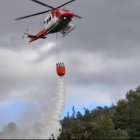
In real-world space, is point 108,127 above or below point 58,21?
below

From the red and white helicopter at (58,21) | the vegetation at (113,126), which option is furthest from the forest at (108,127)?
the red and white helicopter at (58,21)

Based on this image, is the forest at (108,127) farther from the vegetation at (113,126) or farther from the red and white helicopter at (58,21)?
the red and white helicopter at (58,21)

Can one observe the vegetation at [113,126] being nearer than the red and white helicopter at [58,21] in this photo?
No

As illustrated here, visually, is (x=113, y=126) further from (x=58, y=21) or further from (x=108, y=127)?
(x=58, y=21)

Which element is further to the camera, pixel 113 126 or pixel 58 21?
pixel 113 126

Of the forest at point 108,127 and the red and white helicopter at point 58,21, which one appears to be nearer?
the red and white helicopter at point 58,21

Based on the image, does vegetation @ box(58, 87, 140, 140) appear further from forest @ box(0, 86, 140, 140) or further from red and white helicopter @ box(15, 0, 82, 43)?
red and white helicopter @ box(15, 0, 82, 43)

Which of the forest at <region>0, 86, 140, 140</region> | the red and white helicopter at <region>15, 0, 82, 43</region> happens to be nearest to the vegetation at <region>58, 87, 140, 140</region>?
the forest at <region>0, 86, 140, 140</region>

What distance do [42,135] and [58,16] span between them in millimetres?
23272

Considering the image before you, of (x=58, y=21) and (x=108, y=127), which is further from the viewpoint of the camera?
(x=108, y=127)

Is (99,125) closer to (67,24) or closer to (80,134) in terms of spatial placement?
(80,134)

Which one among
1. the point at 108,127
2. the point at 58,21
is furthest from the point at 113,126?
the point at 58,21

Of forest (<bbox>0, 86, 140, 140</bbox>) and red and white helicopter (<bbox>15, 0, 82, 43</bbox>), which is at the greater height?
red and white helicopter (<bbox>15, 0, 82, 43</bbox>)

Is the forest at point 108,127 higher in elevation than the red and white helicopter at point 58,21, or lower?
lower
